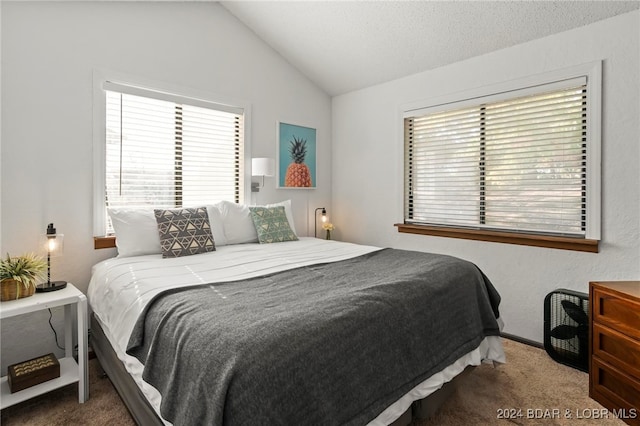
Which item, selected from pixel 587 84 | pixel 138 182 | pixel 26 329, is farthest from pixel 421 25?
pixel 26 329

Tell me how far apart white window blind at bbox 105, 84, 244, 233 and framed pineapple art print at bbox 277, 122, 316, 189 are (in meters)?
0.50

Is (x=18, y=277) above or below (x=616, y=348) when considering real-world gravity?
above

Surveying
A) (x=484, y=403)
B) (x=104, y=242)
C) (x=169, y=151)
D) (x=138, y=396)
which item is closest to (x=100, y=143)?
(x=169, y=151)

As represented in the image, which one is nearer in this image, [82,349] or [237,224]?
[82,349]

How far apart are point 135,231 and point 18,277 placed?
0.70 m

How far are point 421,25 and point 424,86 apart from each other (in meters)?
0.66

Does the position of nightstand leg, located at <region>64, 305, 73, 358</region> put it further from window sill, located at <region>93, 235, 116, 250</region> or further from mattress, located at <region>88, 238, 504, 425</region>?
window sill, located at <region>93, 235, 116, 250</region>

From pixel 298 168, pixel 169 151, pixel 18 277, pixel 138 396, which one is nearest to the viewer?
pixel 138 396

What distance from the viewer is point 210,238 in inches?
104

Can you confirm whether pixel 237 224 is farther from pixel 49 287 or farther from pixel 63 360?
pixel 63 360

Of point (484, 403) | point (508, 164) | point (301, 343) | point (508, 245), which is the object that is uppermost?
point (508, 164)

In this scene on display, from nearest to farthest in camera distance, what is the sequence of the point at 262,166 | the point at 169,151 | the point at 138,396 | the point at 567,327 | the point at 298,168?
the point at 138,396 < the point at 567,327 < the point at 169,151 < the point at 262,166 < the point at 298,168

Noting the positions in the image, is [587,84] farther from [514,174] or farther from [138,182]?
[138,182]

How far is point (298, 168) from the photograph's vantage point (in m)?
3.92
